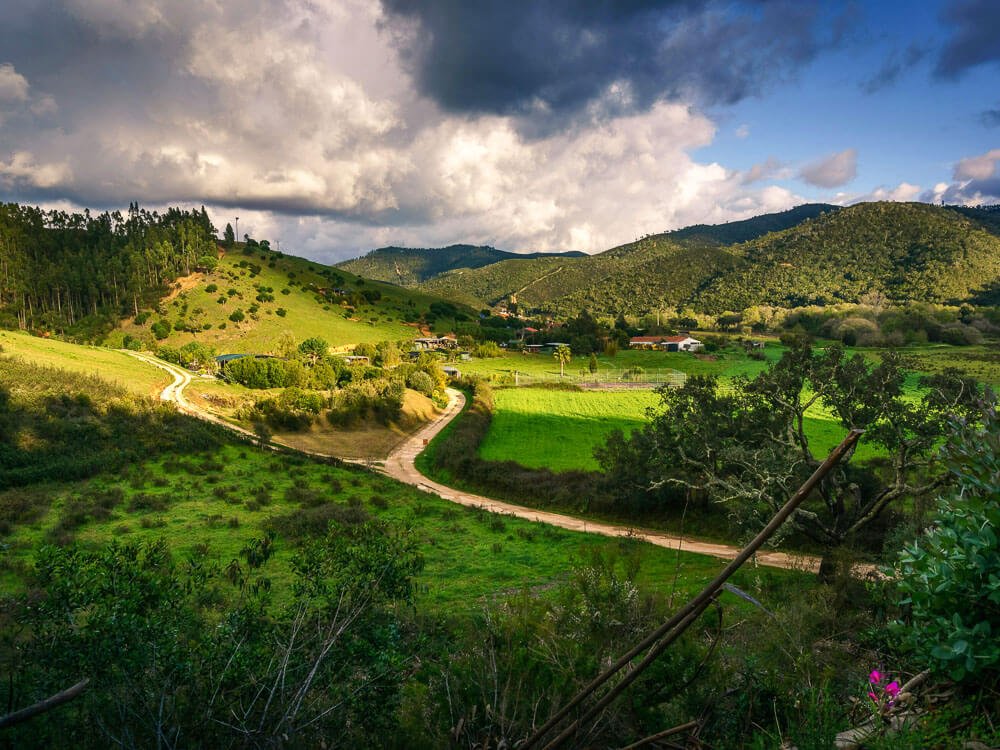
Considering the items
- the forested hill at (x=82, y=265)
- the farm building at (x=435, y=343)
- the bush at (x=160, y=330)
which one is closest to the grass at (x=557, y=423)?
the farm building at (x=435, y=343)

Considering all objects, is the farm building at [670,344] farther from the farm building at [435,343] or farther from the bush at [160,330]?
the bush at [160,330]

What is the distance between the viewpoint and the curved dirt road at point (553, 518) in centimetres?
2288

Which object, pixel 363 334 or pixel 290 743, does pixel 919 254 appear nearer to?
pixel 363 334

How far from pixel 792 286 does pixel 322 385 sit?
6630 inches

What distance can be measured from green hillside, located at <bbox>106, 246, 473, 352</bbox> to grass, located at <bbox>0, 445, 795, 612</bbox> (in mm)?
63616

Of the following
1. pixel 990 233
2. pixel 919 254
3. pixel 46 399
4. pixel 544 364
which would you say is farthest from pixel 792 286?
pixel 46 399

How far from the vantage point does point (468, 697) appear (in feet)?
15.0

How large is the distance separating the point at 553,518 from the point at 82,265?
116016mm

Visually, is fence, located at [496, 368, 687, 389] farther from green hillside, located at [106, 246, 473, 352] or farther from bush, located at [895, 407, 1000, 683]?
bush, located at [895, 407, 1000, 683]

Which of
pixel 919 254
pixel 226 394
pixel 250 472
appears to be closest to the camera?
pixel 250 472

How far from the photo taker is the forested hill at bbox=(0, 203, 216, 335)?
95625 mm

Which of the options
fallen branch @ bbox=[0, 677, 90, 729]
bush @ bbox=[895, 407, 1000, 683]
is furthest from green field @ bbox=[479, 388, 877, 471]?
fallen branch @ bbox=[0, 677, 90, 729]

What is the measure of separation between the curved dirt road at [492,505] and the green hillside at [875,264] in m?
154

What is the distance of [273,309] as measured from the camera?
361ft
